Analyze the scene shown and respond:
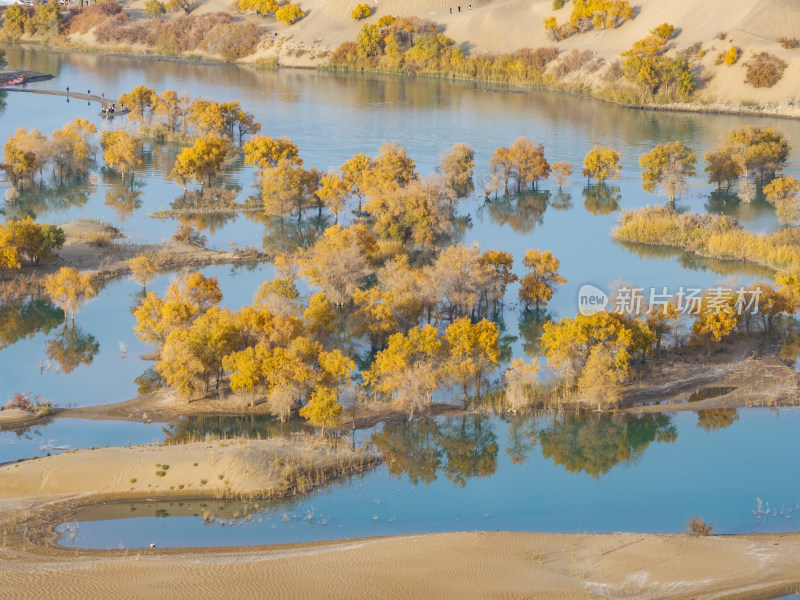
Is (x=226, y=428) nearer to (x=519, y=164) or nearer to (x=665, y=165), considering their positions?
(x=519, y=164)

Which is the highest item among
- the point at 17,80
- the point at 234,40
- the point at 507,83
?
the point at 234,40

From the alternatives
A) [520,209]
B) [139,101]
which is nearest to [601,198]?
[520,209]

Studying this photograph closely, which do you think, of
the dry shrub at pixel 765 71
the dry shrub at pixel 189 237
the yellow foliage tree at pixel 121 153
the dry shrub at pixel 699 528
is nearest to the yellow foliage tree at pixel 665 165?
the dry shrub at pixel 189 237

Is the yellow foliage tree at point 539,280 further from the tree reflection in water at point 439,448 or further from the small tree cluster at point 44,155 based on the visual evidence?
the small tree cluster at point 44,155

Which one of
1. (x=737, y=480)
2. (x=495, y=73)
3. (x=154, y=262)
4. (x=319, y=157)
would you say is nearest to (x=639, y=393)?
(x=737, y=480)

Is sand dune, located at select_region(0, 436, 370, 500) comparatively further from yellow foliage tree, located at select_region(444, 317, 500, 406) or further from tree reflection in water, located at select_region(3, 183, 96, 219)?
tree reflection in water, located at select_region(3, 183, 96, 219)

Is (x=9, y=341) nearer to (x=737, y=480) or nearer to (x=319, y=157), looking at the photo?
(x=737, y=480)
